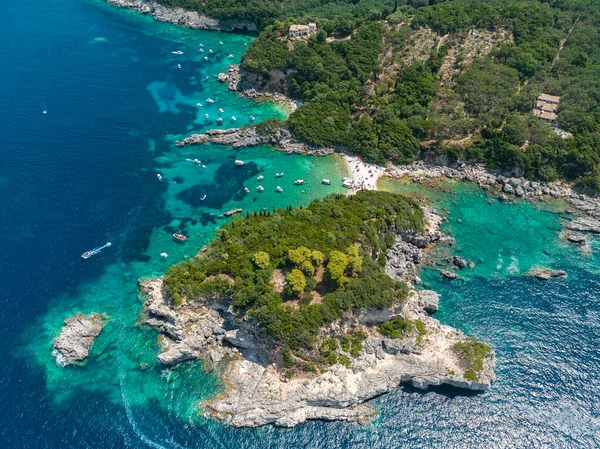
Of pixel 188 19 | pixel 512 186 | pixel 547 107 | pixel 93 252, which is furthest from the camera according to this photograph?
pixel 188 19

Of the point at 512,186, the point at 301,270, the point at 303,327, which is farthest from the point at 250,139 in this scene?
the point at 512,186

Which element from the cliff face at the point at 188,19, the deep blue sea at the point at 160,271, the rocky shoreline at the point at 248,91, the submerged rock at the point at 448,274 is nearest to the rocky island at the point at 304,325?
the deep blue sea at the point at 160,271

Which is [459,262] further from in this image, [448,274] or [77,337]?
[77,337]

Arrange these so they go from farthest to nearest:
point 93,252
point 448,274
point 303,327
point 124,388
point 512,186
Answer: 1. point 512,186
2. point 93,252
3. point 448,274
4. point 124,388
5. point 303,327

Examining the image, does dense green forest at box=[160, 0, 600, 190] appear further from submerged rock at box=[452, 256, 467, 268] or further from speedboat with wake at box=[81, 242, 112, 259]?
speedboat with wake at box=[81, 242, 112, 259]

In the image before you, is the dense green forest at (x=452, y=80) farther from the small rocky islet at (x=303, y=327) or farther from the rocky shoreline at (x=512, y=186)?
the small rocky islet at (x=303, y=327)

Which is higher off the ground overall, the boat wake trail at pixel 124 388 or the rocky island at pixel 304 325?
the rocky island at pixel 304 325

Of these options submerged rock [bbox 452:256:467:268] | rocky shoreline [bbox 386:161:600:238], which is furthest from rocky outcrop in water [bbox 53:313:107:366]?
rocky shoreline [bbox 386:161:600:238]
